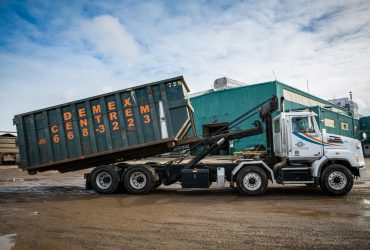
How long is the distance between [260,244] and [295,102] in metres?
29.8

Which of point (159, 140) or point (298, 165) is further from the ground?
point (159, 140)

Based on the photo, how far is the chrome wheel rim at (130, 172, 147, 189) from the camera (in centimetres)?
990

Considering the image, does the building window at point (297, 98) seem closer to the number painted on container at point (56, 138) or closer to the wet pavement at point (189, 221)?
the wet pavement at point (189, 221)

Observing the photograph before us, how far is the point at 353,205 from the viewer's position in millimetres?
7379

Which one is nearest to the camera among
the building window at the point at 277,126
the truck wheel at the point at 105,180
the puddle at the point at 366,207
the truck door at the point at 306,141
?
the puddle at the point at 366,207

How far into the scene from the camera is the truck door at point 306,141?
909 centimetres

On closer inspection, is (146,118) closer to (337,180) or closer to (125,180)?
(125,180)

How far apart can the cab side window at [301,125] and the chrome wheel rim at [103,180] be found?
22.0 feet

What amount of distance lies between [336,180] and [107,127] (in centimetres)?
777

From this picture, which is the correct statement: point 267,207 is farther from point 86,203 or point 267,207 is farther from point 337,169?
point 86,203

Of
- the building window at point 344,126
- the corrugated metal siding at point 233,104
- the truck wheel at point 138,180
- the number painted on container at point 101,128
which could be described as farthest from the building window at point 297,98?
the number painted on container at point 101,128

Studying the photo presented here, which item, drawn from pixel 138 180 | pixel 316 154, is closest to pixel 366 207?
pixel 316 154

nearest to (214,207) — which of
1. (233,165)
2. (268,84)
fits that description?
(233,165)

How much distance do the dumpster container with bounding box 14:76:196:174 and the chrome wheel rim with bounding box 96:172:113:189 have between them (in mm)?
638
